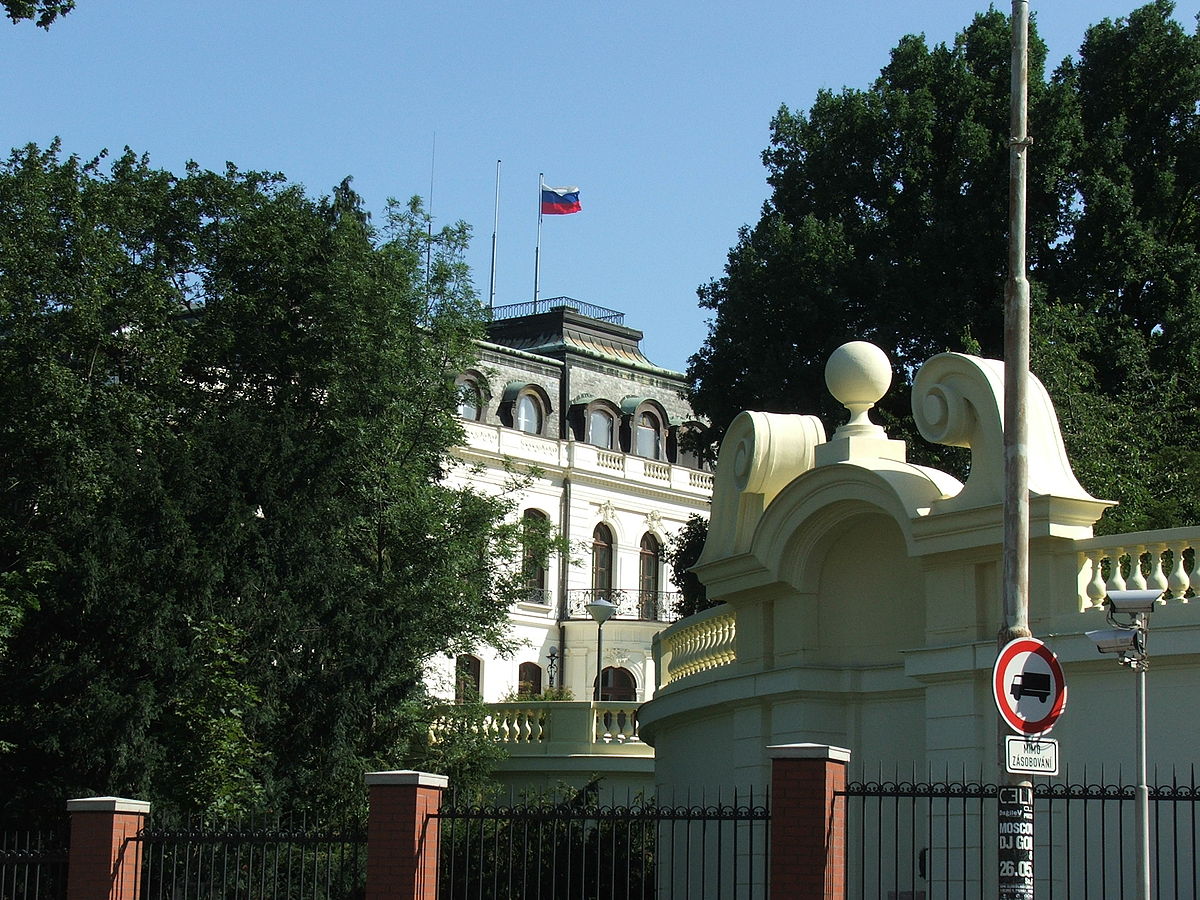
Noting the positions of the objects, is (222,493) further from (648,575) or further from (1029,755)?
(648,575)

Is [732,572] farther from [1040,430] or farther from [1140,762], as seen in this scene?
[1140,762]

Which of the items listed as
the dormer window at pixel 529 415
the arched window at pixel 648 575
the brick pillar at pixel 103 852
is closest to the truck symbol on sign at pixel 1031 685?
the brick pillar at pixel 103 852

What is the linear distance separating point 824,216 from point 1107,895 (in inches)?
943

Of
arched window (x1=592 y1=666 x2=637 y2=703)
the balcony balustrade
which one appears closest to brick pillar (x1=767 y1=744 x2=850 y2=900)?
the balcony balustrade

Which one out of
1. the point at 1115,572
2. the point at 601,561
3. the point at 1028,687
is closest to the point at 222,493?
the point at 1115,572

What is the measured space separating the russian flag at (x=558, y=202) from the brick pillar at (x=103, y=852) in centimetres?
5007

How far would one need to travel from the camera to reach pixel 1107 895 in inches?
612

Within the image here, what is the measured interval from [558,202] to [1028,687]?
54.1 meters

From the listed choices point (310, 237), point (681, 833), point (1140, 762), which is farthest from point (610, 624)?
point (1140, 762)

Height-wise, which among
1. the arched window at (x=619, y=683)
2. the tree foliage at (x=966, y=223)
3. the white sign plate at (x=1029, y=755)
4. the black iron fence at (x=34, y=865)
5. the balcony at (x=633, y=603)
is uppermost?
the tree foliage at (x=966, y=223)

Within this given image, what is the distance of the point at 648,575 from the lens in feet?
219

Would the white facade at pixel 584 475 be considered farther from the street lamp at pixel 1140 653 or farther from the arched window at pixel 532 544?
the street lamp at pixel 1140 653

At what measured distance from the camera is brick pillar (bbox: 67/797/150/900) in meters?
15.6

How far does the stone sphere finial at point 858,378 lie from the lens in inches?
749
